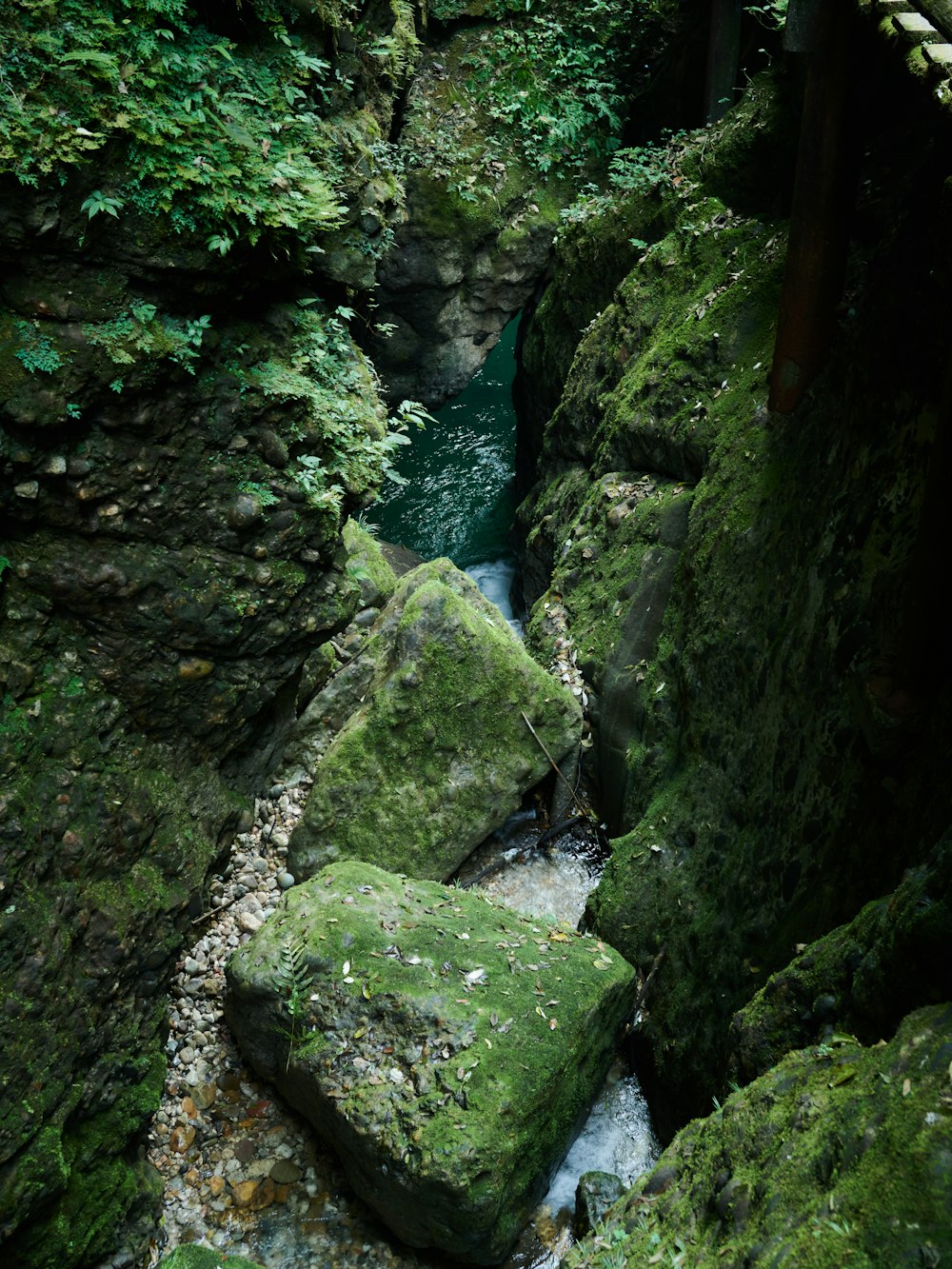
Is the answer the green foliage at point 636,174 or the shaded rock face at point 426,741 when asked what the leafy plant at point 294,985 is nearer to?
the shaded rock face at point 426,741

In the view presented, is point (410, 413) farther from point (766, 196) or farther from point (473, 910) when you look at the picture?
point (766, 196)

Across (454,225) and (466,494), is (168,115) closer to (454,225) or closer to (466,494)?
(454,225)

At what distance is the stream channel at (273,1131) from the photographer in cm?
459

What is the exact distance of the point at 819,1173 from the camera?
245cm

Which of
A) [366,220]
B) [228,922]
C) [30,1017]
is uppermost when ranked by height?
[366,220]

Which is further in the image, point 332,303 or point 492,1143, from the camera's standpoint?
point 332,303

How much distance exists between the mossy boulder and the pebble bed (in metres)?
1.72

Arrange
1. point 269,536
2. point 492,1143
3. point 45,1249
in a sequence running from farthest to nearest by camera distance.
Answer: point 269,536
point 492,1143
point 45,1249

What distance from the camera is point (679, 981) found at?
5273 millimetres

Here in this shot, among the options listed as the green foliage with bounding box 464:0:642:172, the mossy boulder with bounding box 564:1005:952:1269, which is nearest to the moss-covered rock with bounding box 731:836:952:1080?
the mossy boulder with bounding box 564:1005:952:1269

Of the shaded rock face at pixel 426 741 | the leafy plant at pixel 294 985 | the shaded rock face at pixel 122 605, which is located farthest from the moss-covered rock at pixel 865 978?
the shaded rock face at pixel 122 605

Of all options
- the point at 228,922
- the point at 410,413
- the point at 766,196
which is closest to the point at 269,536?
the point at 410,413

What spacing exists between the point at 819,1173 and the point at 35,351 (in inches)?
178

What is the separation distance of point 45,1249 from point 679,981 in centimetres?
354
